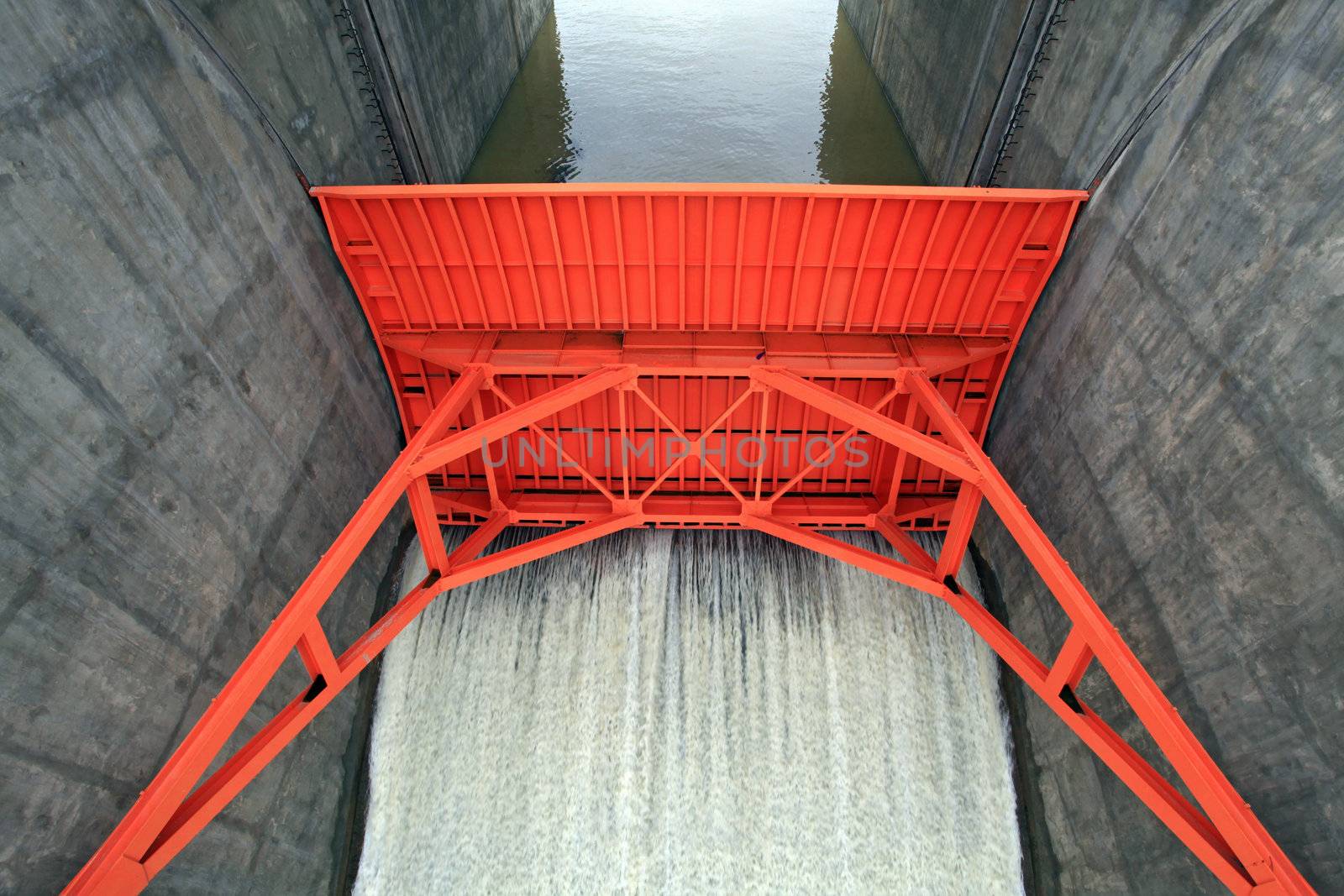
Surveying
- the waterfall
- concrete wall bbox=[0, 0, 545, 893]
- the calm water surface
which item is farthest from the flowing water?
the calm water surface

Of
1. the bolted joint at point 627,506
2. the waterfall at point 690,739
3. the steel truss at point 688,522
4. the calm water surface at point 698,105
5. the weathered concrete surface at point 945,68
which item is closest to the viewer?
the steel truss at point 688,522

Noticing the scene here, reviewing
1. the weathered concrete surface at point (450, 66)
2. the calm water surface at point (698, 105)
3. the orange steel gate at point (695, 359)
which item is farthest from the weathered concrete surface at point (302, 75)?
the calm water surface at point (698, 105)

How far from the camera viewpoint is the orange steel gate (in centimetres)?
898

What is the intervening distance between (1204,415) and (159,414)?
446 inches

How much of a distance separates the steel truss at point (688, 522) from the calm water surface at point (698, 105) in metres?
11.8

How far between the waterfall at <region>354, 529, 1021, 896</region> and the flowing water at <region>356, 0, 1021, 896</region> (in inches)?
1.1

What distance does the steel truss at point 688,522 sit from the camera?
575 centimetres

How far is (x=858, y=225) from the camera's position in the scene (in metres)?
9.52

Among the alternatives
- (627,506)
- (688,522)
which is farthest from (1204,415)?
(627,506)

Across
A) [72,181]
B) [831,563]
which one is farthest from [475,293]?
[831,563]

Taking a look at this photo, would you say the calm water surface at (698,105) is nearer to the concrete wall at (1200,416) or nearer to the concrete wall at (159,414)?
the concrete wall at (1200,416)

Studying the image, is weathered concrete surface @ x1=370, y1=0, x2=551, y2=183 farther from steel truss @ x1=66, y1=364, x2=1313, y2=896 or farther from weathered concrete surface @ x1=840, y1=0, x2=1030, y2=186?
Result: weathered concrete surface @ x1=840, y1=0, x2=1030, y2=186

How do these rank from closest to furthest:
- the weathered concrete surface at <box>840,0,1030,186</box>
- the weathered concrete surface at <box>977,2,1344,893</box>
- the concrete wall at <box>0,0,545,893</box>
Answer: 1. the concrete wall at <box>0,0,545,893</box>
2. the weathered concrete surface at <box>977,2,1344,893</box>
3. the weathered concrete surface at <box>840,0,1030,186</box>

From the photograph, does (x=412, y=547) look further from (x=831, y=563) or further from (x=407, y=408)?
(x=831, y=563)
